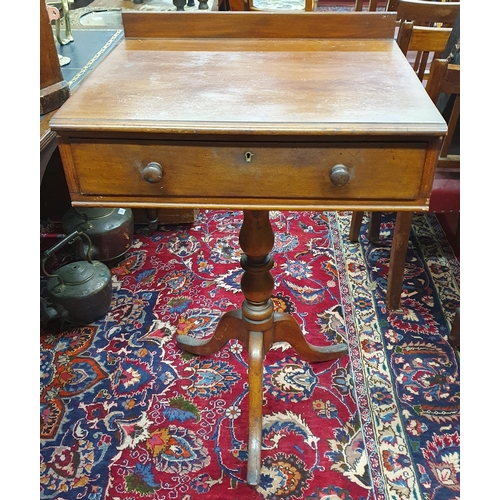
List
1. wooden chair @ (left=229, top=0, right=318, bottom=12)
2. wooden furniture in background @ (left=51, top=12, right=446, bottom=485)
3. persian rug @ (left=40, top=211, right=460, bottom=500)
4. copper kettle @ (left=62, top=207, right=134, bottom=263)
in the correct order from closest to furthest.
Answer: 1. wooden furniture in background @ (left=51, top=12, right=446, bottom=485)
2. persian rug @ (left=40, top=211, right=460, bottom=500)
3. copper kettle @ (left=62, top=207, right=134, bottom=263)
4. wooden chair @ (left=229, top=0, right=318, bottom=12)

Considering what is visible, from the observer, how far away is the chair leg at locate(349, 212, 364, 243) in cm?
207

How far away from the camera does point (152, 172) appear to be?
32.7 inches

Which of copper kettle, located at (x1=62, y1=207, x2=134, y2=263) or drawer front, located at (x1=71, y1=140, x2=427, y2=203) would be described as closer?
drawer front, located at (x1=71, y1=140, x2=427, y2=203)

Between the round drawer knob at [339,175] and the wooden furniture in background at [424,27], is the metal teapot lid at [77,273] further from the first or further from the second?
the wooden furniture in background at [424,27]

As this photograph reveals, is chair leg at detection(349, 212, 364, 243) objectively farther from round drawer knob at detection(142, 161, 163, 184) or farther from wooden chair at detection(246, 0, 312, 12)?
wooden chair at detection(246, 0, 312, 12)

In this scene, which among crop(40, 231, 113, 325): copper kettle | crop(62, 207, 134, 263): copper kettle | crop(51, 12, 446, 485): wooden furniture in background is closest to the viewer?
crop(51, 12, 446, 485): wooden furniture in background

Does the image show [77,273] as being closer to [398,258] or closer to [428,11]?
[398,258]

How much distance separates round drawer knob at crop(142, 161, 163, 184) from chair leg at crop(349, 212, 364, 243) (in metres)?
1.35

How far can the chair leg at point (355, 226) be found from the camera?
2065mm

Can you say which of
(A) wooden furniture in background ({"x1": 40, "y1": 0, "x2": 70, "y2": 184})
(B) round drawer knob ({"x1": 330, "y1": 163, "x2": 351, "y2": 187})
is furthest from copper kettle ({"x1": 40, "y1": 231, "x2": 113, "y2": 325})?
(B) round drawer knob ({"x1": 330, "y1": 163, "x2": 351, "y2": 187})

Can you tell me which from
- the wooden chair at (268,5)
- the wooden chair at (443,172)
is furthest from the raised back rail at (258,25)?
the wooden chair at (268,5)

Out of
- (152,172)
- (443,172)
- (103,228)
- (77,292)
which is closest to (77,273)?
(77,292)

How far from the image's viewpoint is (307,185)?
0.85 m

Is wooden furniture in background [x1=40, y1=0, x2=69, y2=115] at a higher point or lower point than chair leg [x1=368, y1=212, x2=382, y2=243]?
higher
